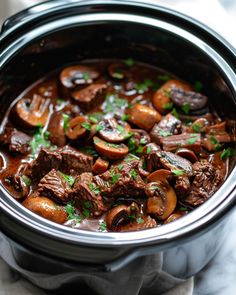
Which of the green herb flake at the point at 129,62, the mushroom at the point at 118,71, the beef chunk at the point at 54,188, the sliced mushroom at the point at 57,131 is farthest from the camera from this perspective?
the green herb flake at the point at 129,62

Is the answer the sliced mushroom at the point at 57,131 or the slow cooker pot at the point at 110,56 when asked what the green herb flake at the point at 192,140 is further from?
the sliced mushroom at the point at 57,131

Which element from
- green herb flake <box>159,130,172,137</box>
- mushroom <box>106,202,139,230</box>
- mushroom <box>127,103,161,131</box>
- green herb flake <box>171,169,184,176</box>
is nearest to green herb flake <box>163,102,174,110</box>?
mushroom <box>127,103,161,131</box>

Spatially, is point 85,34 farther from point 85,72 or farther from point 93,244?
point 93,244

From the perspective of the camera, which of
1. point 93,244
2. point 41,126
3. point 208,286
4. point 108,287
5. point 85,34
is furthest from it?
point 85,34

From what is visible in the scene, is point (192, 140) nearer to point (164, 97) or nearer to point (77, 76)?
point (164, 97)

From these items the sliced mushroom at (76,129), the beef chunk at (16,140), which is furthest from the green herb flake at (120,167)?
the beef chunk at (16,140)

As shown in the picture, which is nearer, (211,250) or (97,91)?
(211,250)

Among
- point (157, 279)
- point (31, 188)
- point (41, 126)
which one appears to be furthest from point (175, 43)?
point (157, 279)

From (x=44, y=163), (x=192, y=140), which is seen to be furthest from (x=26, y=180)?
(x=192, y=140)
